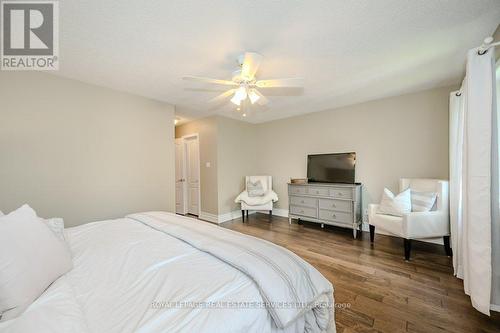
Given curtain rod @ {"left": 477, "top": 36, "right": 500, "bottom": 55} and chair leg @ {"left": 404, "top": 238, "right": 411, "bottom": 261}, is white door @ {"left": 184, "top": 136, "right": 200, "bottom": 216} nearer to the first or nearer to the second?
chair leg @ {"left": 404, "top": 238, "right": 411, "bottom": 261}

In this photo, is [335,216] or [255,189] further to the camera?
[255,189]

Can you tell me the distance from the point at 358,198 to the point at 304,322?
2.97 m

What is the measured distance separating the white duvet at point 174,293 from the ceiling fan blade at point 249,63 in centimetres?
156

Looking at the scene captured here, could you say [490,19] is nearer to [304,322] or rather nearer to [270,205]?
[304,322]

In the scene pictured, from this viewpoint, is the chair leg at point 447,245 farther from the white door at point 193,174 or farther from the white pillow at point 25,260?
the white door at point 193,174

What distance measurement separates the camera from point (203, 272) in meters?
1.07

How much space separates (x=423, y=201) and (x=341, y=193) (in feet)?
3.60

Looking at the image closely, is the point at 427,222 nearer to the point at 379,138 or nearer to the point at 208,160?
the point at 379,138

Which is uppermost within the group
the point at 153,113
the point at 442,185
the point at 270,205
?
the point at 153,113

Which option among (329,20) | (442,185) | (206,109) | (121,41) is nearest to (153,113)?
(206,109)

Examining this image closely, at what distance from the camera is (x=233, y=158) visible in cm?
471

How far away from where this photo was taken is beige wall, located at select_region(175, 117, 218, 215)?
14.4ft

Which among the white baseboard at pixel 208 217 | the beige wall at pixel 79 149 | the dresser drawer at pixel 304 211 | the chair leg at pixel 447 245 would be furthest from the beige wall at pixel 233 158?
the chair leg at pixel 447 245

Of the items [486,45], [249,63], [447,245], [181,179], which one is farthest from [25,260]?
[181,179]
